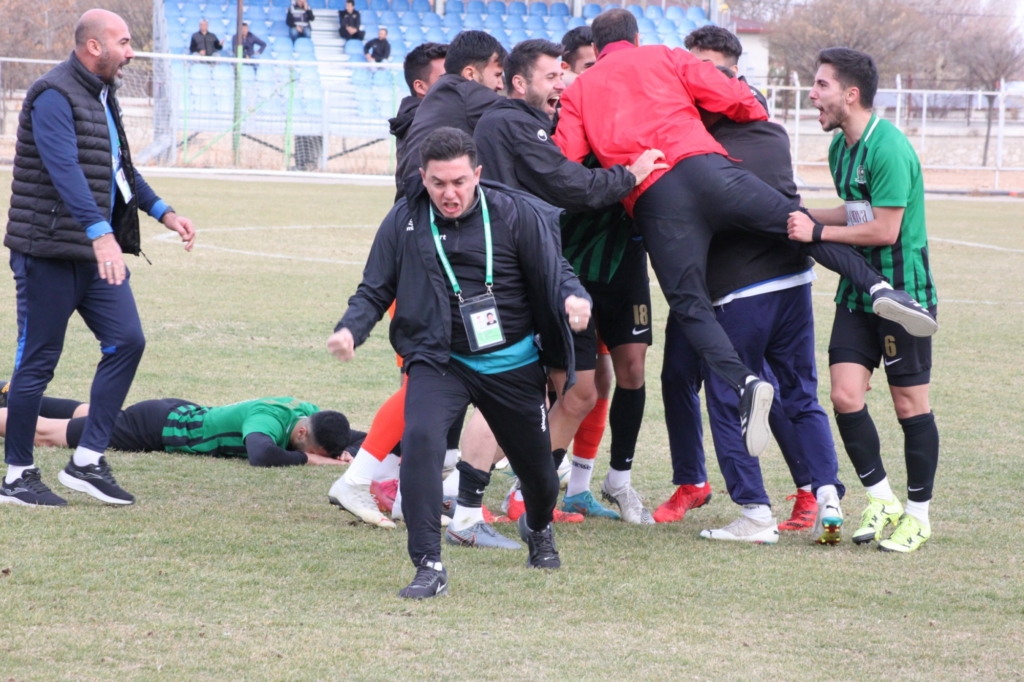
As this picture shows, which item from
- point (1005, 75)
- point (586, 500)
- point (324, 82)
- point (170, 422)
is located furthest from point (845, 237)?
point (1005, 75)

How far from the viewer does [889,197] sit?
460cm

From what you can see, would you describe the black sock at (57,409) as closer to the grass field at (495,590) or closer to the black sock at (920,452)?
the grass field at (495,590)

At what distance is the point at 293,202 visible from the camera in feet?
68.0

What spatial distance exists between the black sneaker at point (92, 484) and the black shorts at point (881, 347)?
3064 mm

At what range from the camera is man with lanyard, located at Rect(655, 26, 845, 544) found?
4.95 meters

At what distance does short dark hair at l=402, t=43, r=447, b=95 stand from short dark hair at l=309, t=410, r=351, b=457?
173 centimetres

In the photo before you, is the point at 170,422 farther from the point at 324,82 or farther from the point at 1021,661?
the point at 324,82

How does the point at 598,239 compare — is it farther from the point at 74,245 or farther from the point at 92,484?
the point at 92,484

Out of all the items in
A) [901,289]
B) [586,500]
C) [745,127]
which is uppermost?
[745,127]

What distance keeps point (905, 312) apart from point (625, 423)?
58.6 inches

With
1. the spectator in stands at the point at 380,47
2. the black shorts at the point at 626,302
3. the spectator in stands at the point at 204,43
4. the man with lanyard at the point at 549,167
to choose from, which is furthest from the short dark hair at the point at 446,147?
the spectator in stands at the point at 380,47

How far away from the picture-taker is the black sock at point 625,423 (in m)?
5.50

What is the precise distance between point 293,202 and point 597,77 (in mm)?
16335

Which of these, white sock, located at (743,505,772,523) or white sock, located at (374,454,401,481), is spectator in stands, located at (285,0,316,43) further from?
white sock, located at (743,505,772,523)
